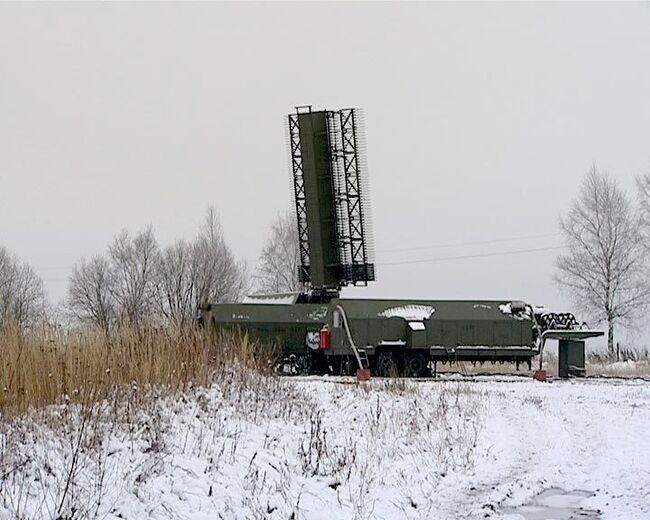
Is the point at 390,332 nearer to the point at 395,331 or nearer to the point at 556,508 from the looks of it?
the point at 395,331

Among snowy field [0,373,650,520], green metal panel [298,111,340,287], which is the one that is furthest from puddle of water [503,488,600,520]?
green metal panel [298,111,340,287]

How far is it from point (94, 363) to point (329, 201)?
1845 centimetres

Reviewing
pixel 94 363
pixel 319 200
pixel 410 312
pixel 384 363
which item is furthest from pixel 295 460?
pixel 319 200

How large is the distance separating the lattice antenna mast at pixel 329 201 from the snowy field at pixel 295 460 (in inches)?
556

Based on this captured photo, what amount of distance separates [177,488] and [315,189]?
20845mm

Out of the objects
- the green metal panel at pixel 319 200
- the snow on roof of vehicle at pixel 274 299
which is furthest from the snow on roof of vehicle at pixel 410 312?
the green metal panel at pixel 319 200

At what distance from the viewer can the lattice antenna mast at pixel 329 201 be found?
27.5 meters

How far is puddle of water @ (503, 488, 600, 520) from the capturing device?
7.36 metres

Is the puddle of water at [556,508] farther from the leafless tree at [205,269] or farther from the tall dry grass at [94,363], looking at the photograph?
the leafless tree at [205,269]

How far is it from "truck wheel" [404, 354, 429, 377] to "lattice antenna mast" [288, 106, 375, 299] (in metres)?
3.37

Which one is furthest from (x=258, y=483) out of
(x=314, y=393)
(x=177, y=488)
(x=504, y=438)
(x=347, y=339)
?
(x=347, y=339)

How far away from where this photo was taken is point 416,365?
987 inches

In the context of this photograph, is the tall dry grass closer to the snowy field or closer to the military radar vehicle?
the snowy field

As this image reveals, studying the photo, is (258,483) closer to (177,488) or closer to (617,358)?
(177,488)
